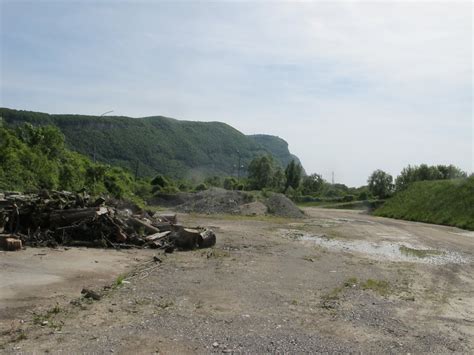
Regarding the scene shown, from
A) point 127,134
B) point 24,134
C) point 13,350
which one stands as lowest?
point 13,350

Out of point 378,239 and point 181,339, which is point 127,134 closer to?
point 378,239

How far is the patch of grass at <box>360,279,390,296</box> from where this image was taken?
9972 mm

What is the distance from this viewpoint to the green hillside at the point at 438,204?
3156 cm

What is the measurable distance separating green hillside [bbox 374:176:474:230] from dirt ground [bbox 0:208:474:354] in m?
18.7

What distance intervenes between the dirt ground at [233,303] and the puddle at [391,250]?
2.30 feet

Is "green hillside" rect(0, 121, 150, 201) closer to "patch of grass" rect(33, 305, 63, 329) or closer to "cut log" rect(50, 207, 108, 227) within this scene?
"cut log" rect(50, 207, 108, 227)

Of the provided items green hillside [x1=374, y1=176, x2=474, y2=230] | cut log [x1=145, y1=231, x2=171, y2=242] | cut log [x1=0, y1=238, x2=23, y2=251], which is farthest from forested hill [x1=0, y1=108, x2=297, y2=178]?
cut log [x1=0, y1=238, x2=23, y2=251]

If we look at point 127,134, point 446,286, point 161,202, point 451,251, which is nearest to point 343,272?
point 446,286

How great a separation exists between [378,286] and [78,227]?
9.22 metres

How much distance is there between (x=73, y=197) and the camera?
16359 mm

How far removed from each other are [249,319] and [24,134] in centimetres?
2927

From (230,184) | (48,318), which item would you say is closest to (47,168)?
(48,318)

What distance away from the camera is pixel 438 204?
3616 cm

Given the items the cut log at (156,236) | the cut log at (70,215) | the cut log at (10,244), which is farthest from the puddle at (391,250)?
the cut log at (10,244)
